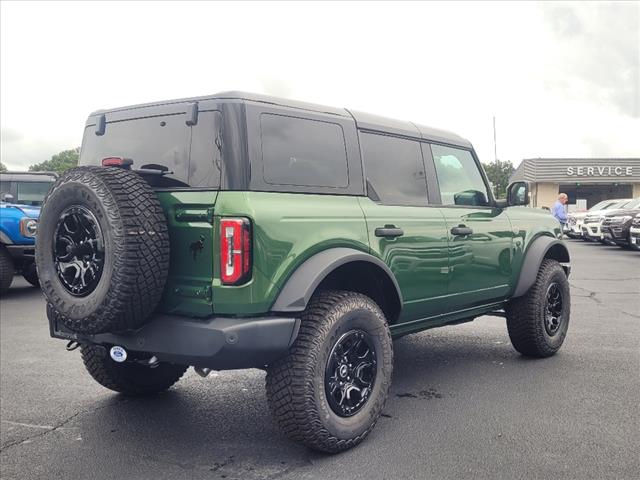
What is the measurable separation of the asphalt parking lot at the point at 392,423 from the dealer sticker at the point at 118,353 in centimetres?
55

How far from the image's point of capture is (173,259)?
130 inches

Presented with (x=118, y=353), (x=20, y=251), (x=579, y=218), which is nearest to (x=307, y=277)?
(x=118, y=353)

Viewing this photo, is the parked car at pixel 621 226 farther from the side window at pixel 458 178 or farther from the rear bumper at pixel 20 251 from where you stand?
the rear bumper at pixel 20 251

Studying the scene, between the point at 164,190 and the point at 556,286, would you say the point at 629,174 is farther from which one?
the point at 164,190

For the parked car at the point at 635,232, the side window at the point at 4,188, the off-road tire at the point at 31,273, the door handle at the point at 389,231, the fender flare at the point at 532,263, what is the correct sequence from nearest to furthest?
the door handle at the point at 389,231 → the fender flare at the point at 532,263 → the off-road tire at the point at 31,273 → the side window at the point at 4,188 → the parked car at the point at 635,232

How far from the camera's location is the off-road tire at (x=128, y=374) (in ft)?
14.0

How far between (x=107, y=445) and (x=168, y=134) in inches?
72.9

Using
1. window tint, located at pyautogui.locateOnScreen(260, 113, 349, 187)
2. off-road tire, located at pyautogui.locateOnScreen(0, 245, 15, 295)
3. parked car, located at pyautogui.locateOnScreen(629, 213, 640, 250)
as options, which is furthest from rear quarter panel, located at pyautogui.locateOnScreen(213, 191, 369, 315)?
parked car, located at pyautogui.locateOnScreen(629, 213, 640, 250)

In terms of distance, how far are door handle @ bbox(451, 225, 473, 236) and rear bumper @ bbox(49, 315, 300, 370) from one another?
1.72m

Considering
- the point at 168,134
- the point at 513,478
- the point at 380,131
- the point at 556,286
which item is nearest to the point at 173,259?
the point at 168,134

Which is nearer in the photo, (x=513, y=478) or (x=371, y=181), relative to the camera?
(x=513, y=478)

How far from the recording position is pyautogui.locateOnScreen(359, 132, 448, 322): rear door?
3939 millimetres

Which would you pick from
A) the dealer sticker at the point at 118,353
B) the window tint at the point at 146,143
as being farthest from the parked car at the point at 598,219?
the dealer sticker at the point at 118,353

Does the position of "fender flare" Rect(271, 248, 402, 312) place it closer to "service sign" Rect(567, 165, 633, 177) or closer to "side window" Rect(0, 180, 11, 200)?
"side window" Rect(0, 180, 11, 200)
